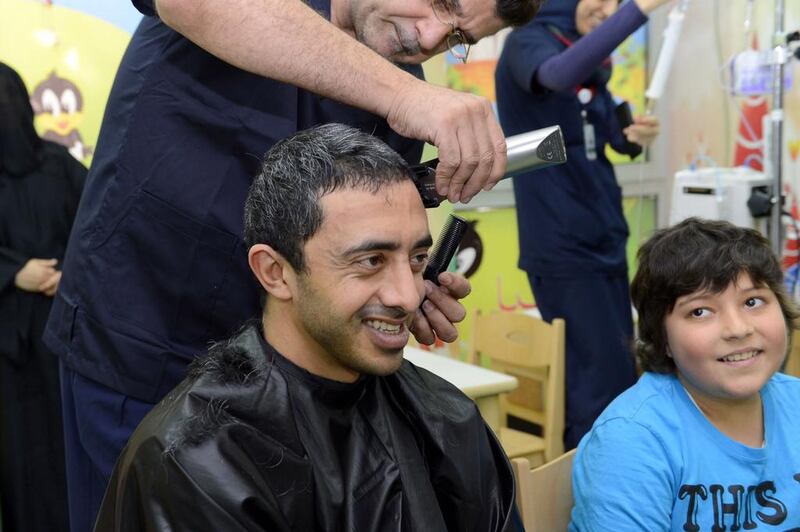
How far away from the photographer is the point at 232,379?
3.56 ft

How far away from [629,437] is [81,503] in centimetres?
86

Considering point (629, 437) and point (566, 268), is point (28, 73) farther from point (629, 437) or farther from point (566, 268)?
point (629, 437)

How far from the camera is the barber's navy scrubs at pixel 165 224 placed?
Result: 123cm

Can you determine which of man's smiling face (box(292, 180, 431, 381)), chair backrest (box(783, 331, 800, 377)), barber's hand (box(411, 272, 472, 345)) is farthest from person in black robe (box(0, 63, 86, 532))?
chair backrest (box(783, 331, 800, 377))

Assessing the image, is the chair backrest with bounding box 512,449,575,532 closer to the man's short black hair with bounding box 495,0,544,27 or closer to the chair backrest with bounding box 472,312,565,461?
the man's short black hair with bounding box 495,0,544,27

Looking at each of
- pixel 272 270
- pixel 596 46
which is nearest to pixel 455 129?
pixel 272 270

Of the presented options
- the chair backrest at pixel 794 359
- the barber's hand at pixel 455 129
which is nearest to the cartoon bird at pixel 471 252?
the chair backrest at pixel 794 359

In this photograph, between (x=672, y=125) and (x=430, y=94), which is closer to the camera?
(x=430, y=94)

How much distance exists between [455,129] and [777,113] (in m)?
2.14

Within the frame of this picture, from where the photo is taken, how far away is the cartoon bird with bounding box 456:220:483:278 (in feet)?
12.4

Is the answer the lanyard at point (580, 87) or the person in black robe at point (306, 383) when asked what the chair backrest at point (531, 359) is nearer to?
the lanyard at point (580, 87)

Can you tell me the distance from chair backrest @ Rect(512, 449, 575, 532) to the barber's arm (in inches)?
23.1

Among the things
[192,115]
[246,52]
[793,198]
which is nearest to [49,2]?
[192,115]

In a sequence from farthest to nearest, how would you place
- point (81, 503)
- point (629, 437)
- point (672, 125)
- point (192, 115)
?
point (672, 125) < point (629, 437) < point (81, 503) < point (192, 115)
